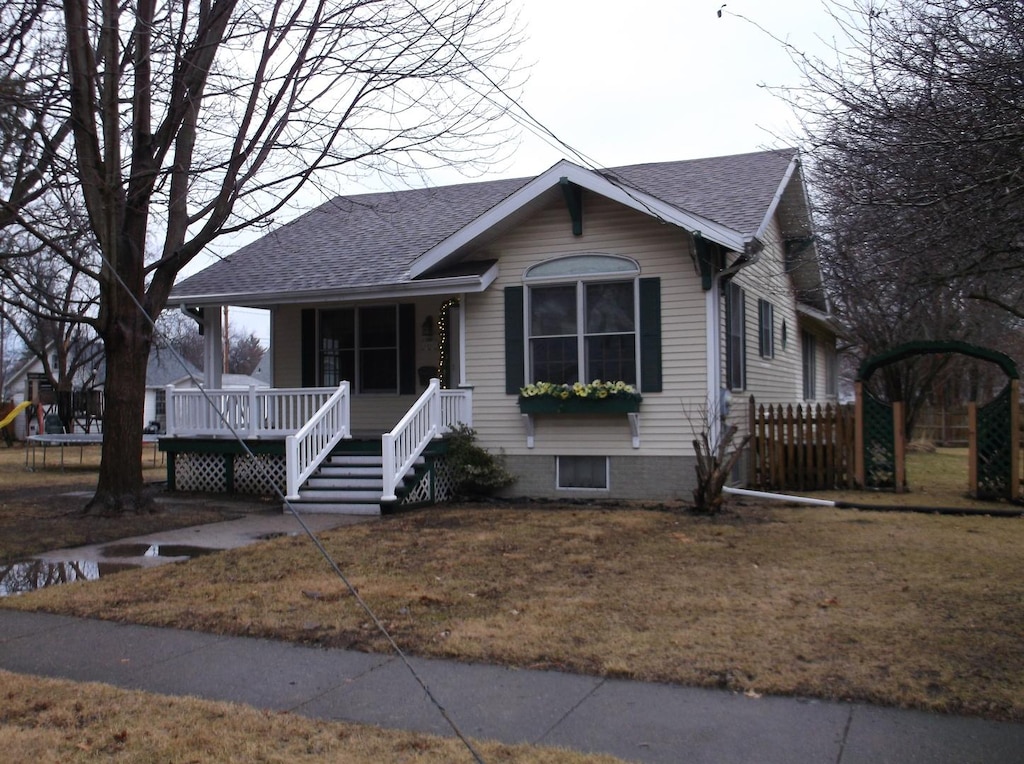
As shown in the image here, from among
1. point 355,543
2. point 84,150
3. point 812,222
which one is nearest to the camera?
point 355,543

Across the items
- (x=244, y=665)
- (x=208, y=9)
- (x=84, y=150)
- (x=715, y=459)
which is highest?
(x=208, y=9)

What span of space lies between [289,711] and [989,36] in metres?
6.34

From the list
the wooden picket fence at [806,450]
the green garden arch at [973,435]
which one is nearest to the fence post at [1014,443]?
the green garden arch at [973,435]

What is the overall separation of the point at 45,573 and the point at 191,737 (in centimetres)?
510

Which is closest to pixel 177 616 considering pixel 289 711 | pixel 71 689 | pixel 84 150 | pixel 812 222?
pixel 71 689

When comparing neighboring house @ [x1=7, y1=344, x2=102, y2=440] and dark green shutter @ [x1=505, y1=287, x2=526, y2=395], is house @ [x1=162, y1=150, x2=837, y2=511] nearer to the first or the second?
dark green shutter @ [x1=505, y1=287, x2=526, y2=395]

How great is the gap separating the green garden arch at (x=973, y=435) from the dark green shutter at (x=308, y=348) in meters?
9.28

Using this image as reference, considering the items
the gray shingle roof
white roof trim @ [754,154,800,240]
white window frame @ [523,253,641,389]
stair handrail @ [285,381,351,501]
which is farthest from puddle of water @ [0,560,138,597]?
white roof trim @ [754,154,800,240]

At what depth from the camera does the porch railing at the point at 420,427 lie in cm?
1241

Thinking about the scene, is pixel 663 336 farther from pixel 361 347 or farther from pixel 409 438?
pixel 361 347

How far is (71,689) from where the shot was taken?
5266 millimetres

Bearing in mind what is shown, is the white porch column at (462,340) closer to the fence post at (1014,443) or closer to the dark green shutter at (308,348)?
the dark green shutter at (308,348)

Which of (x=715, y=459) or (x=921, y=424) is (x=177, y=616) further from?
(x=921, y=424)

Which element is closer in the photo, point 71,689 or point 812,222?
point 71,689
